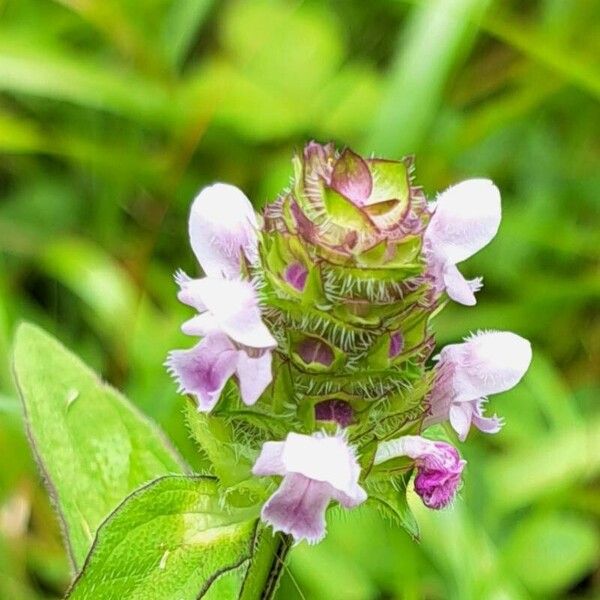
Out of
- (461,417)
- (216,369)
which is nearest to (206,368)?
(216,369)

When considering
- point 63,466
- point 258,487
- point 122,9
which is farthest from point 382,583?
point 122,9

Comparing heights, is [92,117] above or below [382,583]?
above

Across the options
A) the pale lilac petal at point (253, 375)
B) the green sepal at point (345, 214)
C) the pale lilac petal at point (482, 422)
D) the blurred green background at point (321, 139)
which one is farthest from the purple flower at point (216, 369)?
the blurred green background at point (321, 139)

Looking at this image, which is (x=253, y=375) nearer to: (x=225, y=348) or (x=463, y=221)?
(x=225, y=348)

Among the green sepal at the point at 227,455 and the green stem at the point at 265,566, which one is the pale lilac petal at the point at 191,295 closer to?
the green sepal at the point at 227,455

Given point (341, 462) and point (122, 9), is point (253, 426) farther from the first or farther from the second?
point (122, 9)
